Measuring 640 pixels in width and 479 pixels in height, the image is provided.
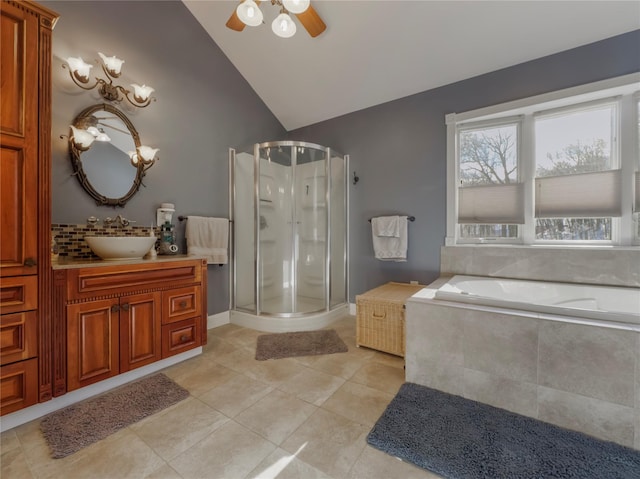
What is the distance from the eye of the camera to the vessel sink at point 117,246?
168 centimetres

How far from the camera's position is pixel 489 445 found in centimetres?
121

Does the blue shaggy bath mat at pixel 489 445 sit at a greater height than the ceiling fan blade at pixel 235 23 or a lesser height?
lesser

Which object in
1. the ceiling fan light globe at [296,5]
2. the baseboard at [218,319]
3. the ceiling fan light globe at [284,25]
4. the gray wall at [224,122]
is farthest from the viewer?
the baseboard at [218,319]

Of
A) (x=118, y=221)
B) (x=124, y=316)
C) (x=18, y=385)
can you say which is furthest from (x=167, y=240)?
(x=18, y=385)

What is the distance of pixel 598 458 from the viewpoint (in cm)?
113

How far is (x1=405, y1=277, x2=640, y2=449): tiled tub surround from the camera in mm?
1228

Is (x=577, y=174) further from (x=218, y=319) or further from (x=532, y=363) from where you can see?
(x=218, y=319)

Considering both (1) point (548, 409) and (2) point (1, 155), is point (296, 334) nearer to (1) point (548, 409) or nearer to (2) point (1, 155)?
(1) point (548, 409)

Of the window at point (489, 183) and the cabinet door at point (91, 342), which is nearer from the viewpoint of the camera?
the cabinet door at point (91, 342)

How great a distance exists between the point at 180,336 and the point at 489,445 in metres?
2.00

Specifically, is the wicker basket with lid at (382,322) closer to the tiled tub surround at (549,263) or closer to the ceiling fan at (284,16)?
the tiled tub surround at (549,263)

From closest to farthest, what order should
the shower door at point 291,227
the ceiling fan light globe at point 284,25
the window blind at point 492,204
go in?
the ceiling fan light globe at point 284,25, the window blind at point 492,204, the shower door at point 291,227

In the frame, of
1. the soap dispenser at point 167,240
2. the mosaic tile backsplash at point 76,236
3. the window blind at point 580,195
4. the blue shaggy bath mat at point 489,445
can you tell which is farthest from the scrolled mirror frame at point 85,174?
the window blind at point 580,195

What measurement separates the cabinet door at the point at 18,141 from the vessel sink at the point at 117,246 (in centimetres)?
35
